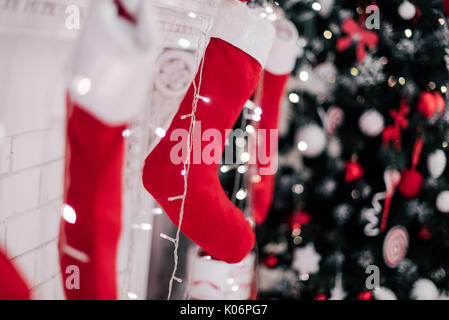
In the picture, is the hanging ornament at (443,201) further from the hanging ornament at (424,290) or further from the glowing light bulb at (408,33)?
the glowing light bulb at (408,33)

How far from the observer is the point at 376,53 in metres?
1.55

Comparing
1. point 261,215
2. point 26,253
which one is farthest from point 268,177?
point 26,253

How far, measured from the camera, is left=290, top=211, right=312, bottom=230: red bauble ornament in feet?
5.54

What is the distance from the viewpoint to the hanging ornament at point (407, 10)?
140cm

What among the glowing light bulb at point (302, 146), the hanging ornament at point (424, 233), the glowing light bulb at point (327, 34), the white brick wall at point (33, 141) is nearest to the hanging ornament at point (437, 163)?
the hanging ornament at point (424, 233)

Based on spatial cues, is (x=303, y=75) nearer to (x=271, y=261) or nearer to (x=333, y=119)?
(x=333, y=119)

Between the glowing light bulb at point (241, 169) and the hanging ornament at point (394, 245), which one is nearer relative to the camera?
the glowing light bulb at point (241, 169)

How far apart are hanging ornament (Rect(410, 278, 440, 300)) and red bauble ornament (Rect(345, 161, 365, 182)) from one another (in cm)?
47

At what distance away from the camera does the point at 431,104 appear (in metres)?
1.50

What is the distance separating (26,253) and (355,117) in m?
1.22

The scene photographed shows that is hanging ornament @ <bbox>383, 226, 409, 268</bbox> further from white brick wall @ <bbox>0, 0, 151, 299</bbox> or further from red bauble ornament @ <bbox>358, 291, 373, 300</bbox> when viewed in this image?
white brick wall @ <bbox>0, 0, 151, 299</bbox>

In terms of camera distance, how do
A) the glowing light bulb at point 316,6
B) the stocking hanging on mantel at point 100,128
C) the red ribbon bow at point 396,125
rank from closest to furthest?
the stocking hanging on mantel at point 100,128 < the glowing light bulb at point 316,6 < the red ribbon bow at point 396,125

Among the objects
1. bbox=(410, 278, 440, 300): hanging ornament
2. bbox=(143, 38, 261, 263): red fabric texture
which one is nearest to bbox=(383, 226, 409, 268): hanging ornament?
bbox=(410, 278, 440, 300): hanging ornament

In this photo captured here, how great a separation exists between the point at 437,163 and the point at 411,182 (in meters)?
0.12
